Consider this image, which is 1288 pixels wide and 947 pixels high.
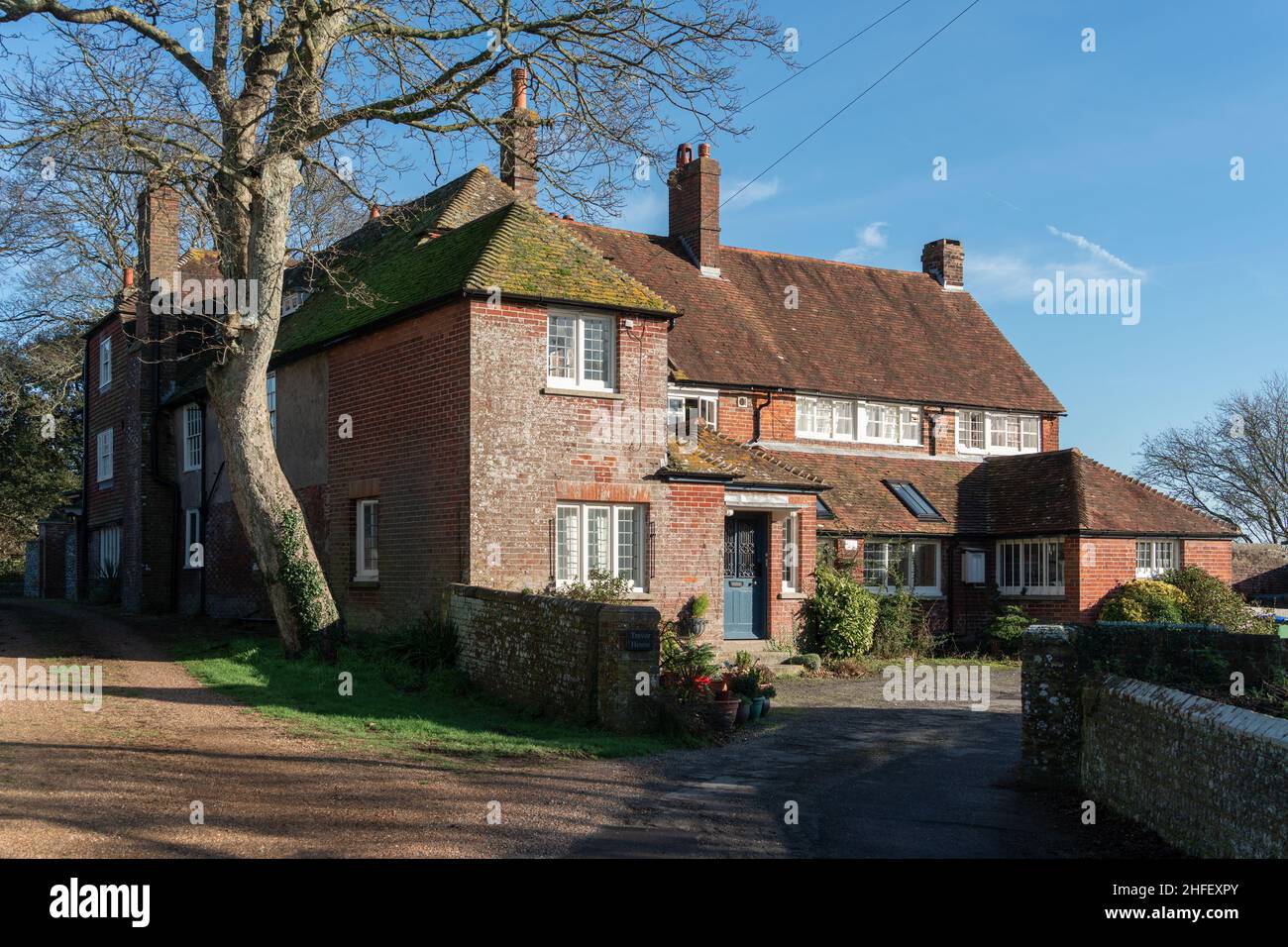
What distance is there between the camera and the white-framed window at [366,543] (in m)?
19.8

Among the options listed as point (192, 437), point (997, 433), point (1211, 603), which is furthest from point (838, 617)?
point (192, 437)

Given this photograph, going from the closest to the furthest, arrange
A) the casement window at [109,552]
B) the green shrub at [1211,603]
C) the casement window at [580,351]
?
the casement window at [580,351], the green shrub at [1211,603], the casement window at [109,552]

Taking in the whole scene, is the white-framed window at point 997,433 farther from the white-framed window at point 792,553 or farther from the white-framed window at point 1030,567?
the white-framed window at point 792,553

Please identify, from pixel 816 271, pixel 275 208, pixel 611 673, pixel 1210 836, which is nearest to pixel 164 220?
pixel 275 208

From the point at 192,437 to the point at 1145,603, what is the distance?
22.0 m

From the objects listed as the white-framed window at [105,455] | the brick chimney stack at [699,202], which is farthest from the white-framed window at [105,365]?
the brick chimney stack at [699,202]

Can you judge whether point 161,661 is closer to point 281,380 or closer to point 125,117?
point 281,380

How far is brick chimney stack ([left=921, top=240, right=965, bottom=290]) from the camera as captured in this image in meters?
35.8

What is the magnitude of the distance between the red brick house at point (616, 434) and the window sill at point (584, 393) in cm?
5

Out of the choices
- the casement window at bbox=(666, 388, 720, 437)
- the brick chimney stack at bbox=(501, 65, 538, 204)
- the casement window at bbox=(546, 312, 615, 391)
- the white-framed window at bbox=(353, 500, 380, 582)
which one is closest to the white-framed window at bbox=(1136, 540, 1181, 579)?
the casement window at bbox=(666, 388, 720, 437)

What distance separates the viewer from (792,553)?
23078 millimetres

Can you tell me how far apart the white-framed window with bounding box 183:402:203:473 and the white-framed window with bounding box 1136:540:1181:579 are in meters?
22.0

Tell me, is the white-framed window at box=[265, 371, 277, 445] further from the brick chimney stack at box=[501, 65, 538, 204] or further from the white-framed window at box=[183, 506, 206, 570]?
→ the brick chimney stack at box=[501, 65, 538, 204]
